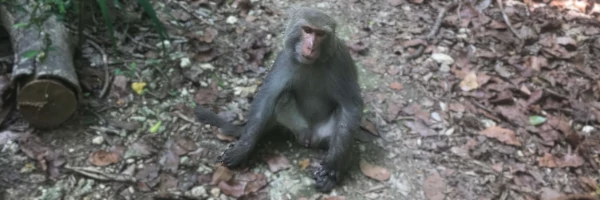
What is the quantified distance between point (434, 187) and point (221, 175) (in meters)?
1.68

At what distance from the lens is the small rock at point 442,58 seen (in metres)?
5.74

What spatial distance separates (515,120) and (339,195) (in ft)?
6.42

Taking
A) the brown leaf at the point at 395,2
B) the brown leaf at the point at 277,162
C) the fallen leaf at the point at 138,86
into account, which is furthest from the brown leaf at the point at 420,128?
the fallen leaf at the point at 138,86

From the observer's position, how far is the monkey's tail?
455cm

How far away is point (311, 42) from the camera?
3.80m

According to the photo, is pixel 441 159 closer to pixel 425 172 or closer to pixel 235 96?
pixel 425 172

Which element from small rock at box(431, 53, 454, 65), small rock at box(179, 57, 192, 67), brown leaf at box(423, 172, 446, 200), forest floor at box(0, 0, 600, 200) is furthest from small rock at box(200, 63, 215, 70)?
small rock at box(431, 53, 454, 65)

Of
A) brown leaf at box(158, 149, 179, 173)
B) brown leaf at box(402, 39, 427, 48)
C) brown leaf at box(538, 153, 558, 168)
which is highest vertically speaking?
brown leaf at box(158, 149, 179, 173)

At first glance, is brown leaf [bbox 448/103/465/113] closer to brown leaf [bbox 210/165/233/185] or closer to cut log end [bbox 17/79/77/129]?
brown leaf [bbox 210/165/233/185]

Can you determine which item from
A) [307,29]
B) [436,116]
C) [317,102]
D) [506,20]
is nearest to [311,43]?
[307,29]

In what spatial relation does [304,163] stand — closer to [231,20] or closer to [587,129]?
[231,20]

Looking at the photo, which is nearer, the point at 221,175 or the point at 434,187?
the point at 221,175

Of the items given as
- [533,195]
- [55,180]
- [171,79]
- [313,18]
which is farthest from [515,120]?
[55,180]

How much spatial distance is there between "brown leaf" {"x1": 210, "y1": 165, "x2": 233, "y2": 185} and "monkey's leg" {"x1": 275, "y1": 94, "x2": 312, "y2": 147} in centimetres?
58
